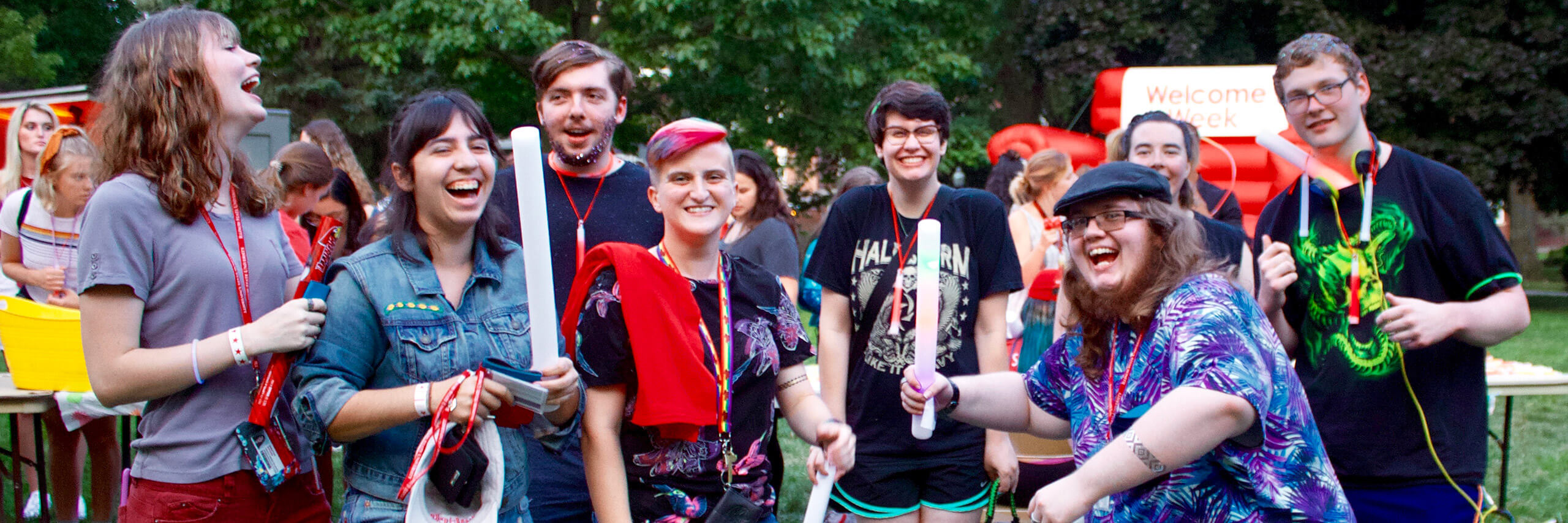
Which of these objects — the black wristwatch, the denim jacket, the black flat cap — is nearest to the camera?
the denim jacket

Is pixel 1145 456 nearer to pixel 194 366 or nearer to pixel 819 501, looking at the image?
pixel 819 501

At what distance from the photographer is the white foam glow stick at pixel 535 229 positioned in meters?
1.71

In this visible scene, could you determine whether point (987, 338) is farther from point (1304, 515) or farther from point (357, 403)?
point (357, 403)

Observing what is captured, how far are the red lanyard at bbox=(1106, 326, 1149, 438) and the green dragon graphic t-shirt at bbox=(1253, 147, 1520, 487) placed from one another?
0.76 m

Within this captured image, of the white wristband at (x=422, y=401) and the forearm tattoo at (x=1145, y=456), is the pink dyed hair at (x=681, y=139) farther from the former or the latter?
the forearm tattoo at (x=1145, y=456)

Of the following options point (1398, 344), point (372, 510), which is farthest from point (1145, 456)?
point (372, 510)

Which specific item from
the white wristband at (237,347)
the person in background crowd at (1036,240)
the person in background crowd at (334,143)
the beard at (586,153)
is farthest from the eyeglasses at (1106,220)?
the person in background crowd at (334,143)

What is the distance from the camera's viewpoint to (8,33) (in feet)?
50.3

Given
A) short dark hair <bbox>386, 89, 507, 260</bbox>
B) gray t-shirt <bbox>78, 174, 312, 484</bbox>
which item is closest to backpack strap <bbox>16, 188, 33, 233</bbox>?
gray t-shirt <bbox>78, 174, 312, 484</bbox>

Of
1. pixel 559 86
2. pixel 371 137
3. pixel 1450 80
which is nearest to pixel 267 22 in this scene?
pixel 371 137

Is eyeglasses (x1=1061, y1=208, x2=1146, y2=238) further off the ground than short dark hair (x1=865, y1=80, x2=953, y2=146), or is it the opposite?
short dark hair (x1=865, y1=80, x2=953, y2=146)

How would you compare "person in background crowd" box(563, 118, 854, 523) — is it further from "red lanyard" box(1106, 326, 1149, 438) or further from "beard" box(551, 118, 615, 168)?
"beard" box(551, 118, 615, 168)

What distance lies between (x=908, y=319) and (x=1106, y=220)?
3.58 ft

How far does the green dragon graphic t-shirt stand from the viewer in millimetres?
2570
